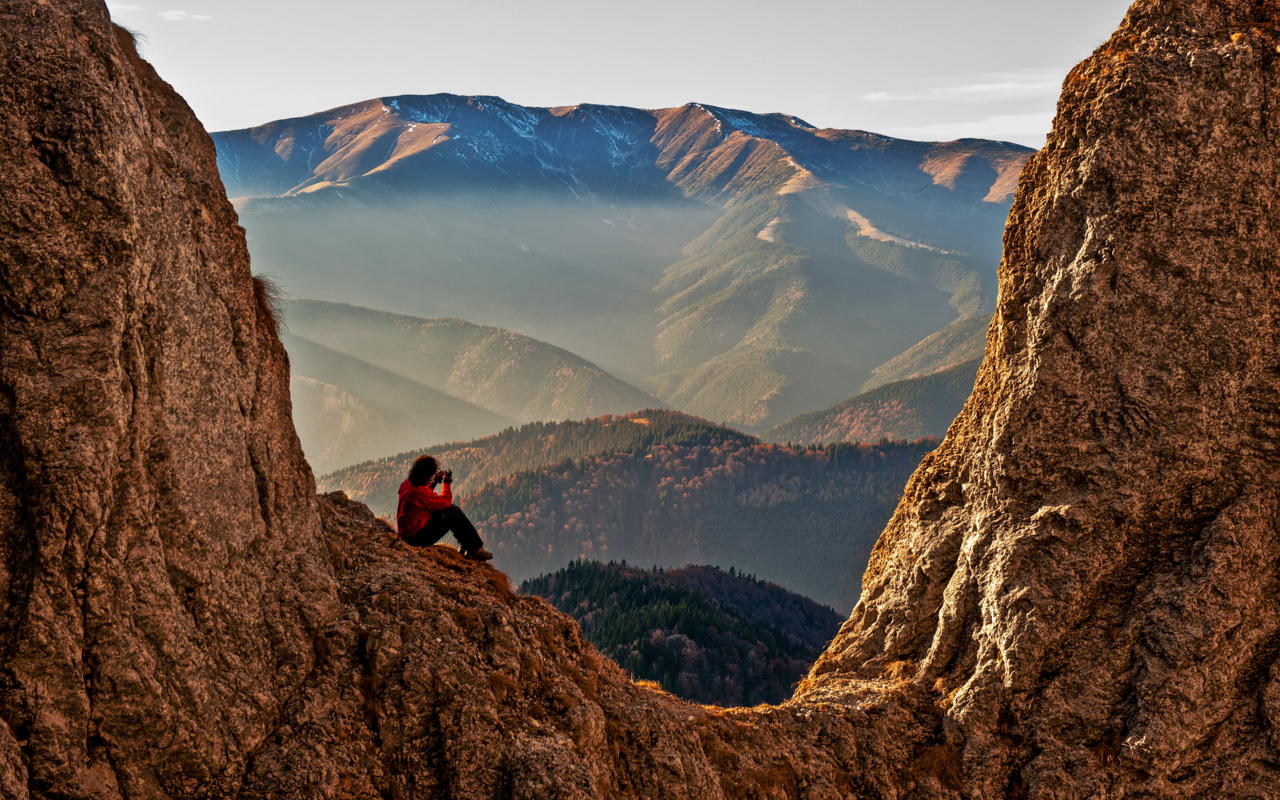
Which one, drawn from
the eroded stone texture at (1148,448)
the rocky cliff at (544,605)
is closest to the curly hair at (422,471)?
the rocky cliff at (544,605)

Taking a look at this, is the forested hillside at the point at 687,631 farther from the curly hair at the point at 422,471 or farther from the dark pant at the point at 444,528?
the curly hair at the point at 422,471

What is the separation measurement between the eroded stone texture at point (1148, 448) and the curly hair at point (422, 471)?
9355mm

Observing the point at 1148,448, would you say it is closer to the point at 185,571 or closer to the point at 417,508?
the point at 417,508

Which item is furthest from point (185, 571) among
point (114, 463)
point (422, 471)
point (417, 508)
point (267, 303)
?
point (422, 471)

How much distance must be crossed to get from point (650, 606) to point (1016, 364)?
92.2 metres

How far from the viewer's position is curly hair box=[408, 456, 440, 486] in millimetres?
14172

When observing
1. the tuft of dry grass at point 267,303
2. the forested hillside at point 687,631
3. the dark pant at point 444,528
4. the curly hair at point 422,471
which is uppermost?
the tuft of dry grass at point 267,303

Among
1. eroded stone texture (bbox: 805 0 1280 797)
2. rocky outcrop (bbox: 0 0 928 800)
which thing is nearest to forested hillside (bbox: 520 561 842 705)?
eroded stone texture (bbox: 805 0 1280 797)

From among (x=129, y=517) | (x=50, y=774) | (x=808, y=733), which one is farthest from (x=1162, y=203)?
(x=50, y=774)

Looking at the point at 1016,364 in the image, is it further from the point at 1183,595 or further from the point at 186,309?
the point at 186,309

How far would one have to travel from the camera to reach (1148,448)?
40.7ft

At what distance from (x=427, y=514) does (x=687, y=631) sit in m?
87.0

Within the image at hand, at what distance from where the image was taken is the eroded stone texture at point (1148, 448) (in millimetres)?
12039

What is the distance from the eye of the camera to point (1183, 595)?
39.4 feet
